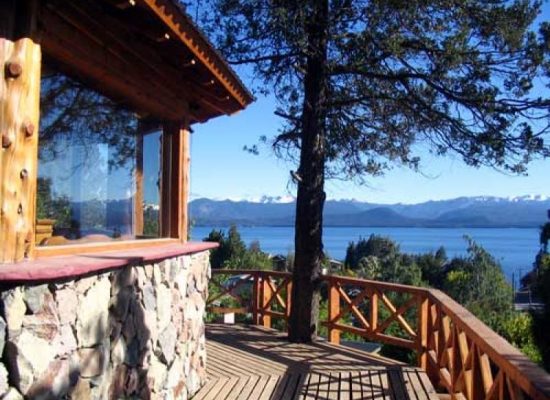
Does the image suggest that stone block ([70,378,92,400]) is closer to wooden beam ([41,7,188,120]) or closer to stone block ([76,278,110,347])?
stone block ([76,278,110,347])

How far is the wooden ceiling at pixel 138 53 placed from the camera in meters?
3.19

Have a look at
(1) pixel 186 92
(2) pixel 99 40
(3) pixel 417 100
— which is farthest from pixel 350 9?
(2) pixel 99 40

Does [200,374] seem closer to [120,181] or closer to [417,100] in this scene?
[120,181]

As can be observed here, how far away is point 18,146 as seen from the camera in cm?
268

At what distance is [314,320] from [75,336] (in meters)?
5.52

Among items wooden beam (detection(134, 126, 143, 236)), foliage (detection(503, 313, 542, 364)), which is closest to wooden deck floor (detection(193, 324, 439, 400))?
wooden beam (detection(134, 126, 143, 236))

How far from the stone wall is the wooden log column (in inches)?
10.7

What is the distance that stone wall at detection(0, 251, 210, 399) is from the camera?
2393 mm

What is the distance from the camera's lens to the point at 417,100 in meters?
7.84

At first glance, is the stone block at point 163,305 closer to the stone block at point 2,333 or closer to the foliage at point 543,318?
the stone block at point 2,333

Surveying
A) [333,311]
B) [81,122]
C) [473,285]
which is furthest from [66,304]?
[473,285]

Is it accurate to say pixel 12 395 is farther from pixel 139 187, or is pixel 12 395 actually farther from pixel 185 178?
pixel 185 178

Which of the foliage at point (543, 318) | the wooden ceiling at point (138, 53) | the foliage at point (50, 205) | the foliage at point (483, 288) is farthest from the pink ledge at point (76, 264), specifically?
the foliage at point (483, 288)

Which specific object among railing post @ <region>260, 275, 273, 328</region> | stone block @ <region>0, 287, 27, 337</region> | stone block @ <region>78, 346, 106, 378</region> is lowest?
railing post @ <region>260, 275, 273, 328</region>
